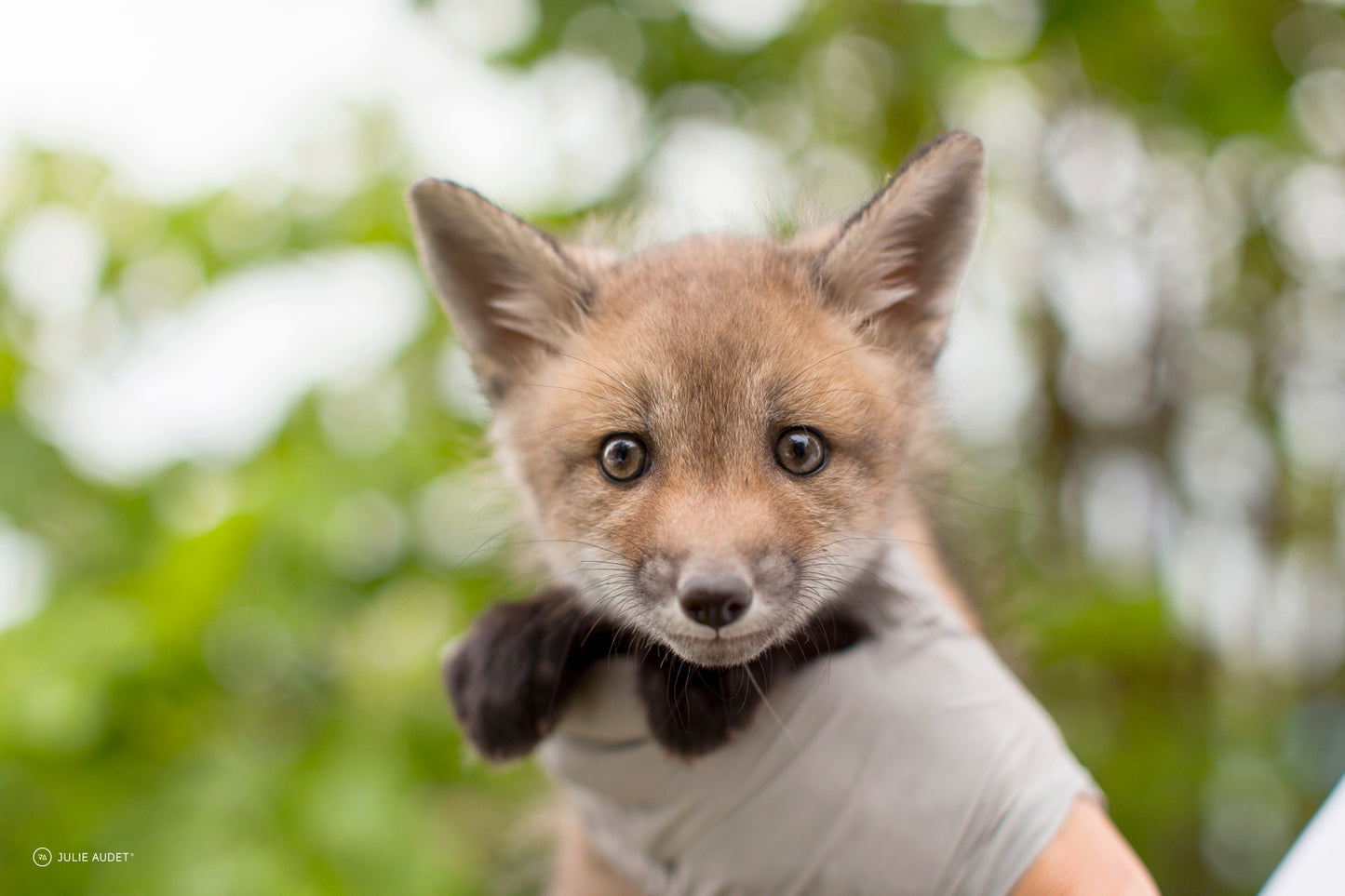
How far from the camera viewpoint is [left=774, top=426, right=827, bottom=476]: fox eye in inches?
59.5

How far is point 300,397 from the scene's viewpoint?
2699 millimetres

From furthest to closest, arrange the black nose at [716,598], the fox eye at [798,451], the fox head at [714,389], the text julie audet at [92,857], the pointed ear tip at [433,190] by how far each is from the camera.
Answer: the text julie audet at [92,857]
the pointed ear tip at [433,190]
the fox eye at [798,451]
the fox head at [714,389]
the black nose at [716,598]

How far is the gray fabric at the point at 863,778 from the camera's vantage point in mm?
1563

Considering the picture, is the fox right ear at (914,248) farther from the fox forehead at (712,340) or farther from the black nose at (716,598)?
the black nose at (716,598)

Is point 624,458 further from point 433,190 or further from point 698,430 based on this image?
point 433,190

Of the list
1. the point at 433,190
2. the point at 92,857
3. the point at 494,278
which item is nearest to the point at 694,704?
the point at 494,278

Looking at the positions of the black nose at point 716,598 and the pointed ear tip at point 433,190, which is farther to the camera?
the pointed ear tip at point 433,190

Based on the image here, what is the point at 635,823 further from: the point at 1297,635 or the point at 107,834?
the point at 1297,635

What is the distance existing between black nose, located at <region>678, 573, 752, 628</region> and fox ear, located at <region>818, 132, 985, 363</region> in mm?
736

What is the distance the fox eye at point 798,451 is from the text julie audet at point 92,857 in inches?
86.3

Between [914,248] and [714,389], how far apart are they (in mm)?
575

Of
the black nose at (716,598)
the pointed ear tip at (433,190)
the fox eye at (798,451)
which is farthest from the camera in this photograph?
the pointed ear tip at (433,190)

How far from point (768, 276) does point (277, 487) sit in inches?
65.2

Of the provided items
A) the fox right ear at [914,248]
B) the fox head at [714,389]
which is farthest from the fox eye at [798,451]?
the fox right ear at [914,248]
